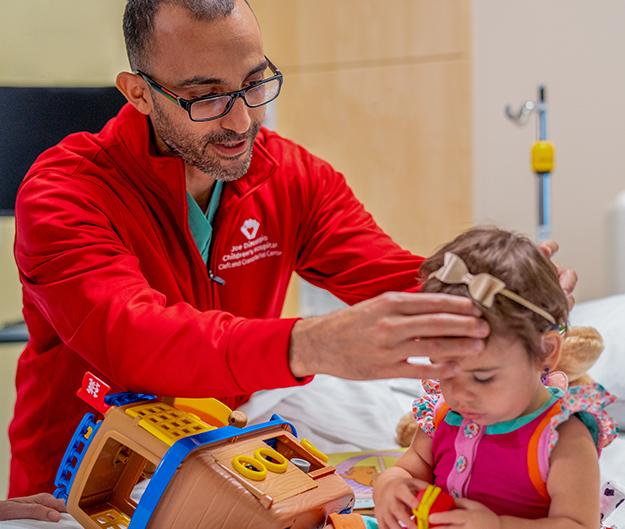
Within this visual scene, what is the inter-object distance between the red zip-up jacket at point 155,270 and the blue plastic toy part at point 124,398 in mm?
13

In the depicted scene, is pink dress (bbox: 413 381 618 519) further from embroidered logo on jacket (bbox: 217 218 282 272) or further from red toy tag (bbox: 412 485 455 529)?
embroidered logo on jacket (bbox: 217 218 282 272)

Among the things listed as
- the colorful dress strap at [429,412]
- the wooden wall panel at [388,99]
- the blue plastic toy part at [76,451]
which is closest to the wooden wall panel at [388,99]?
A: the wooden wall panel at [388,99]

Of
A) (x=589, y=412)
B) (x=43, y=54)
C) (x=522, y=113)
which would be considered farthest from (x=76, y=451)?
(x=43, y=54)

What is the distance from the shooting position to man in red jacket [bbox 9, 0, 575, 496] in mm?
840

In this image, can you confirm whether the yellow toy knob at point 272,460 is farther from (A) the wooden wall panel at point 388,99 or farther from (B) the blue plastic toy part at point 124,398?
(A) the wooden wall panel at point 388,99

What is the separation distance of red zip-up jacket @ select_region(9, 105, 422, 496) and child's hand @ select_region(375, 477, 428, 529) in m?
0.22

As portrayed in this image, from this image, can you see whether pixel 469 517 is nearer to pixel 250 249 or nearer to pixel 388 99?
pixel 250 249

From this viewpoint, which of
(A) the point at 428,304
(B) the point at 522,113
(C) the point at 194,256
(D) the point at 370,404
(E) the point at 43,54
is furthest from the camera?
(E) the point at 43,54

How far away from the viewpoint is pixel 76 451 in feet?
3.27

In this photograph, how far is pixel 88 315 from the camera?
104 centimetres

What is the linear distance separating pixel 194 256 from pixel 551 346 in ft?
2.58

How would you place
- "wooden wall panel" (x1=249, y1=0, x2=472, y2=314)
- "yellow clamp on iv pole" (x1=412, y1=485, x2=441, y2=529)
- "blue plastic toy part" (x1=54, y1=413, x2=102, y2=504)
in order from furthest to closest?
"wooden wall panel" (x1=249, y1=0, x2=472, y2=314)
"blue plastic toy part" (x1=54, y1=413, x2=102, y2=504)
"yellow clamp on iv pole" (x1=412, y1=485, x2=441, y2=529)

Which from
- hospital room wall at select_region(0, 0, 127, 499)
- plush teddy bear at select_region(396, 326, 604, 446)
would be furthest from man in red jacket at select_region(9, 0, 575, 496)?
hospital room wall at select_region(0, 0, 127, 499)

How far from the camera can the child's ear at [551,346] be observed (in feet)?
2.82
